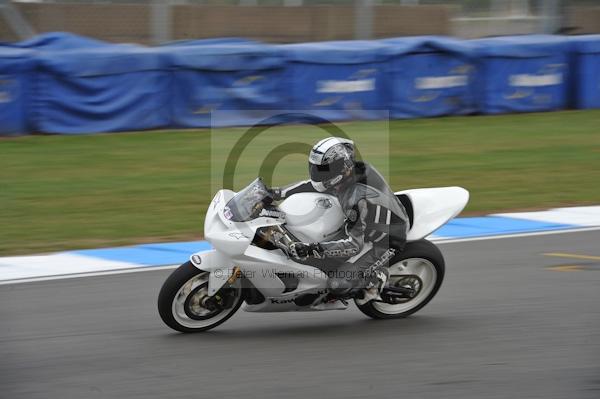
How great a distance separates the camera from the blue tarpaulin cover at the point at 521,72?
64.3ft

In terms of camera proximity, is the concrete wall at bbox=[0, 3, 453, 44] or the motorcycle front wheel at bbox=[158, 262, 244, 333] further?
the concrete wall at bbox=[0, 3, 453, 44]

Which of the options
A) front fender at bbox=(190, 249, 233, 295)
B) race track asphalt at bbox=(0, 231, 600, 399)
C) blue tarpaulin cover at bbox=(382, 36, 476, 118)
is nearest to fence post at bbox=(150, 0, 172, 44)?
blue tarpaulin cover at bbox=(382, 36, 476, 118)

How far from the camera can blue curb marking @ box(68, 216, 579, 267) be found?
376 inches

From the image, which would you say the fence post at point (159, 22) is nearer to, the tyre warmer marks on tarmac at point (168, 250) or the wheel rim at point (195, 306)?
the tyre warmer marks on tarmac at point (168, 250)

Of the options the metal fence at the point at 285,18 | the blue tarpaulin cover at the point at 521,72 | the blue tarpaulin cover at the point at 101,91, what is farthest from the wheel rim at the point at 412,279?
the blue tarpaulin cover at the point at 521,72

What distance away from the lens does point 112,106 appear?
16.8 meters

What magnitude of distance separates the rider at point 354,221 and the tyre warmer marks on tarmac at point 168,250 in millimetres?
2756

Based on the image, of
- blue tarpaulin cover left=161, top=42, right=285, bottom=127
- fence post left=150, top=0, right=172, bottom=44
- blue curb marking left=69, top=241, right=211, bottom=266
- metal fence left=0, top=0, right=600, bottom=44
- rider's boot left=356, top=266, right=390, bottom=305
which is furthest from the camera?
metal fence left=0, top=0, right=600, bottom=44

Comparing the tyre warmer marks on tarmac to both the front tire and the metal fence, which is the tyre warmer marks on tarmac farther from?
the metal fence

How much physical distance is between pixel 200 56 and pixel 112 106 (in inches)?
72.7

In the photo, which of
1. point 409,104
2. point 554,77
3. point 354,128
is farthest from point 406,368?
point 554,77

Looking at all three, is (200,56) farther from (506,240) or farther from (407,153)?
(506,240)

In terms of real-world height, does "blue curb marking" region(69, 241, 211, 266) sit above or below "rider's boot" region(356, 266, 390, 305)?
below

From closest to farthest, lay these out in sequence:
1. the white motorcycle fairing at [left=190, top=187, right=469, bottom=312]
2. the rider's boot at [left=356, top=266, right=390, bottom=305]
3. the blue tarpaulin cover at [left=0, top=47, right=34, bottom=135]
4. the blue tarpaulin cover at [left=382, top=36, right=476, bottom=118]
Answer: the white motorcycle fairing at [left=190, top=187, right=469, bottom=312] < the rider's boot at [left=356, top=266, right=390, bottom=305] < the blue tarpaulin cover at [left=0, top=47, right=34, bottom=135] < the blue tarpaulin cover at [left=382, top=36, right=476, bottom=118]
